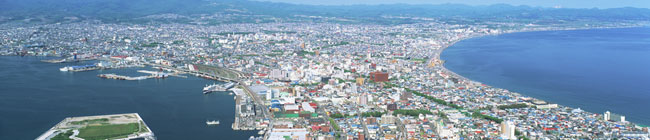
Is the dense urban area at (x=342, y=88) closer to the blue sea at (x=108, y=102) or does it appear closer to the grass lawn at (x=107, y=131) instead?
the blue sea at (x=108, y=102)

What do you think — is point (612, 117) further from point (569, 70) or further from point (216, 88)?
point (216, 88)

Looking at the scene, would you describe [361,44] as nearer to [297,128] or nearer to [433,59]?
[433,59]

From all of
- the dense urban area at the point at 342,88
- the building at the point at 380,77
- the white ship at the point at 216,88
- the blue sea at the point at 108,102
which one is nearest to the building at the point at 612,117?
the dense urban area at the point at 342,88

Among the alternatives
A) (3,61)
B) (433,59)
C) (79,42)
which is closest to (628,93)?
(433,59)

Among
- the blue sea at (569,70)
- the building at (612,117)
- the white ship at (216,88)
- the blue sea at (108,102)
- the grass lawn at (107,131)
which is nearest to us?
the grass lawn at (107,131)

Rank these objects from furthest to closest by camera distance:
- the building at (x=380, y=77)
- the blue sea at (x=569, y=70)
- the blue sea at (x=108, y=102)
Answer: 1. the building at (x=380, y=77)
2. the blue sea at (x=569, y=70)
3. the blue sea at (x=108, y=102)

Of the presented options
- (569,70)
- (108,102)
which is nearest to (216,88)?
(108,102)

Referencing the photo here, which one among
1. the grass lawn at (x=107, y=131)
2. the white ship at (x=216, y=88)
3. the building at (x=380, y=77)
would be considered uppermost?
the building at (x=380, y=77)

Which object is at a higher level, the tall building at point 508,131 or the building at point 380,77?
the building at point 380,77
